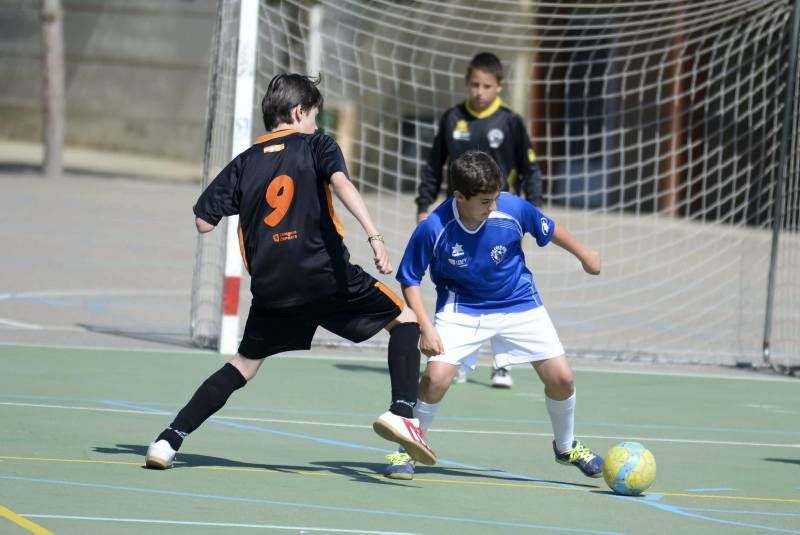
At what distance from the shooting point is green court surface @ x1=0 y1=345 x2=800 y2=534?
593cm

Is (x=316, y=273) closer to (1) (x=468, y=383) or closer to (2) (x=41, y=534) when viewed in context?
(2) (x=41, y=534)

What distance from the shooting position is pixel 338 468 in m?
6.99

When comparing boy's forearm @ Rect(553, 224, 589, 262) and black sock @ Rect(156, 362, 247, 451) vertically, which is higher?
boy's forearm @ Rect(553, 224, 589, 262)

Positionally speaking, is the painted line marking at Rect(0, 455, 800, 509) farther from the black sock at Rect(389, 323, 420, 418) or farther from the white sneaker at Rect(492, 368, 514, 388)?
the white sneaker at Rect(492, 368, 514, 388)

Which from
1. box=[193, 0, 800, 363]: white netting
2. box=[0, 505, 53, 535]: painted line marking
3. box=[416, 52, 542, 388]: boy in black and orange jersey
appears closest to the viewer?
box=[0, 505, 53, 535]: painted line marking

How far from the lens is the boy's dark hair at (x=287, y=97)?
21.7 feet

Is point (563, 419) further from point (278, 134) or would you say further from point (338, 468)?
point (278, 134)

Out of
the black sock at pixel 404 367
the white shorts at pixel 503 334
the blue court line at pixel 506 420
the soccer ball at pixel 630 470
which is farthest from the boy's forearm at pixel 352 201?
the blue court line at pixel 506 420

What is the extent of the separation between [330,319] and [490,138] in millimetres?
3532

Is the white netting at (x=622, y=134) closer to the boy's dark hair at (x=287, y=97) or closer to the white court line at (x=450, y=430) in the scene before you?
the white court line at (x=450, y=430)

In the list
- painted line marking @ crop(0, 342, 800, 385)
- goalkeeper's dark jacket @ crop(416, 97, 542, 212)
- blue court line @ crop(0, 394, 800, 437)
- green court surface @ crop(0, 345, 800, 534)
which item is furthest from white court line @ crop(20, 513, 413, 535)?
painted line marking @ crop(0, 342, 800, 385)

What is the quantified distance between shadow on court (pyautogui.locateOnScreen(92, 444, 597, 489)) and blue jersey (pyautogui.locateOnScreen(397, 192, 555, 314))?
0.78m

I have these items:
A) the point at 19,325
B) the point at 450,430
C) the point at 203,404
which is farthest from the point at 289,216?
the point at 19,325

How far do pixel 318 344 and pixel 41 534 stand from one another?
251 inches
